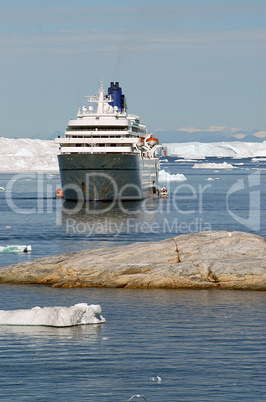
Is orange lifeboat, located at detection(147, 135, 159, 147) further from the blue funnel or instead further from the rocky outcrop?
the rocky outcrop

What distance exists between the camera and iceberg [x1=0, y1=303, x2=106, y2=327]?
1775cm

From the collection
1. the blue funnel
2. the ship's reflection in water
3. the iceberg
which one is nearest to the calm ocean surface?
the iceberg

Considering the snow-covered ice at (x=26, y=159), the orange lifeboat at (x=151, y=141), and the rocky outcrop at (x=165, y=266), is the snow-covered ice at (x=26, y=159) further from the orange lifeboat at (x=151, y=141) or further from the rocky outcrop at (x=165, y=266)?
the rocky outcrop at (x=165, y=266)

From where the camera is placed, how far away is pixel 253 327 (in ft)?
57.8

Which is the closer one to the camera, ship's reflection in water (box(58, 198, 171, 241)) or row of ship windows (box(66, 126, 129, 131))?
ship's reflection in water (box(58, 198, 171, 241))

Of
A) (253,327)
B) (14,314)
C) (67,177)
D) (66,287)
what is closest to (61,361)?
(14,314)

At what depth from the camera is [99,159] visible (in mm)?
66688

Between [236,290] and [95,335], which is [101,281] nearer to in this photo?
[236,290]

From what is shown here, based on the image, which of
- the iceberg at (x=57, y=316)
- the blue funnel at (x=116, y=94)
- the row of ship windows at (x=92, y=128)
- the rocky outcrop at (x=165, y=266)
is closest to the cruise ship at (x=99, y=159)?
the row of ship windows at (x=92, y=128)

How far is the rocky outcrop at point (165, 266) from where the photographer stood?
22953 millimetres

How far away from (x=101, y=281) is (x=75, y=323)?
5796 mm

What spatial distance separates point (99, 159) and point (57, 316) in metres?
49.5

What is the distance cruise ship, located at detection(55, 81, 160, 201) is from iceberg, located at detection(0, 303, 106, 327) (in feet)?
161

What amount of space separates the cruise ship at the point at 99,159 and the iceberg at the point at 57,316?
49195 millimetres
